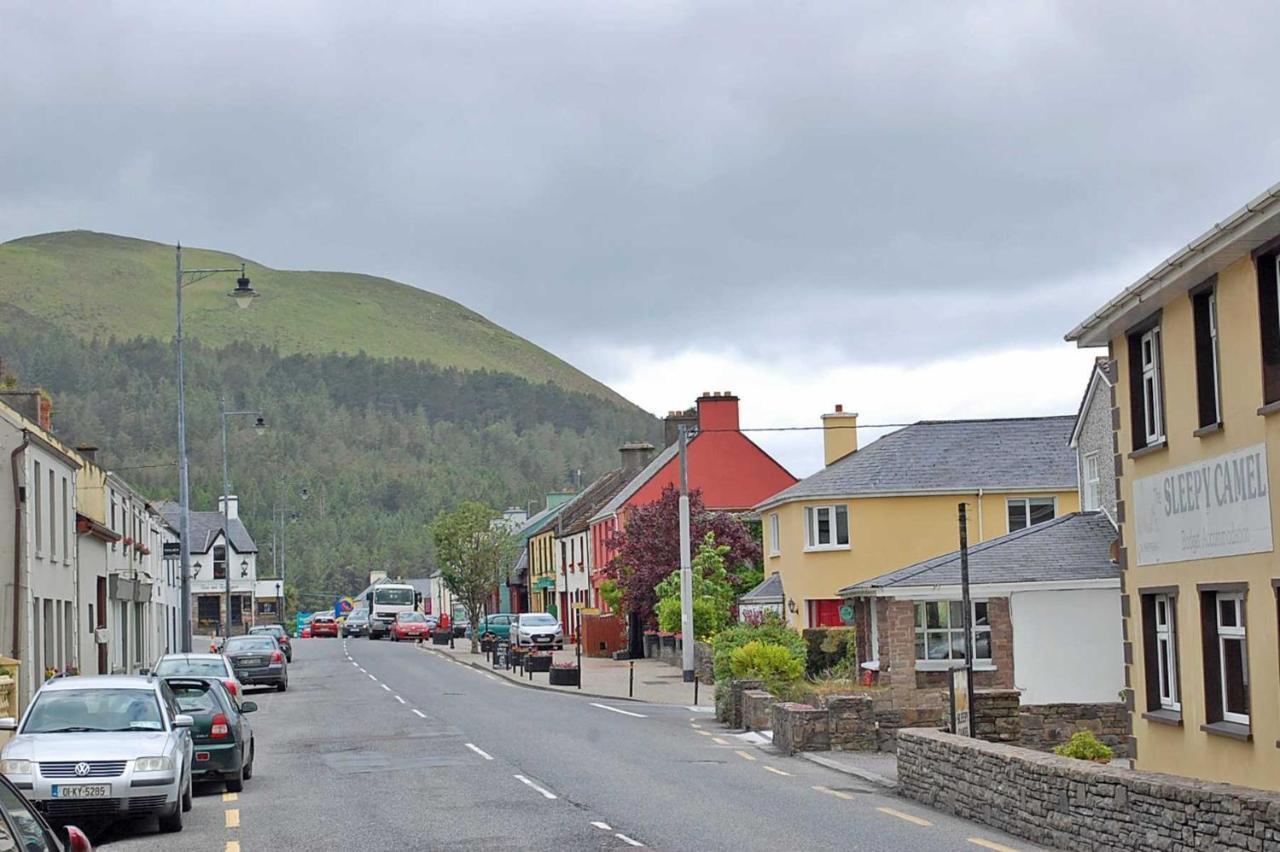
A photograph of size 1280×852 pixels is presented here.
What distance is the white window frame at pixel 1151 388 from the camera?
19.3 meters

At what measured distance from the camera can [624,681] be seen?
47.4 metres

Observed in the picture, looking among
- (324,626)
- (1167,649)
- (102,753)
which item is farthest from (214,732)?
(324,626)

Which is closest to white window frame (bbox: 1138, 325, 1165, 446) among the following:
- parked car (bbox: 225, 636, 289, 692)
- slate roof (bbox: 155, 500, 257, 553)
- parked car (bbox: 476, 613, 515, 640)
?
parked car (bbox: 225, 636, 289, 692)

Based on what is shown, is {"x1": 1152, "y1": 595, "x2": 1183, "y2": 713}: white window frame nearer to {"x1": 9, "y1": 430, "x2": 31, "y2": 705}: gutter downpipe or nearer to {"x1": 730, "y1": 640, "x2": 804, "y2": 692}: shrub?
{"x1": 730, "y1": 640, "x2": 804, "y2": 692}: shrub

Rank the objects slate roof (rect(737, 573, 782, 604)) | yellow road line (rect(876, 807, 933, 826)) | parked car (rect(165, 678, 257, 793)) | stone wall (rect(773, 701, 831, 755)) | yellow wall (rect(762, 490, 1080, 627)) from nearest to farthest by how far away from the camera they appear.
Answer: yellow road line (rect(876, 807, 933, 826)), parked car (rect(165, 678, 257, 793)), stone wall (rect(773, 701, 831, 755)), yellow wall (rect(762, 490, 1080, 627)), slate roof (rect(737, 573, 782, 604))

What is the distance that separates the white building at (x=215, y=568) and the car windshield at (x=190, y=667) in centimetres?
7058

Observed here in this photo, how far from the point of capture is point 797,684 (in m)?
32.2

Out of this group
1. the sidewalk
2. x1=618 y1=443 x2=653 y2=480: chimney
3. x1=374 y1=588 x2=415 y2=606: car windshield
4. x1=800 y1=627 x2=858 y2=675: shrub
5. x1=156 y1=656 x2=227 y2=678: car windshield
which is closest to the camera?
x1=156 y1=656 x2=227 y2=678: car windshield

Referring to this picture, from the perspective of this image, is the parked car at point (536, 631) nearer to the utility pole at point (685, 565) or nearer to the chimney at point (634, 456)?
the chimney at point (634, 456)

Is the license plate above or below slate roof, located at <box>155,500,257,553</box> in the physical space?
below

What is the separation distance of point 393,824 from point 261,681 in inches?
1160

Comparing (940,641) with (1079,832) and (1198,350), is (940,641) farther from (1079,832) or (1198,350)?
(1079,832)

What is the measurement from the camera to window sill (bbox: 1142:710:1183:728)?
742 inches

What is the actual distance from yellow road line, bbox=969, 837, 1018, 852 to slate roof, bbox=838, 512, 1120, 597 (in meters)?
14.9
